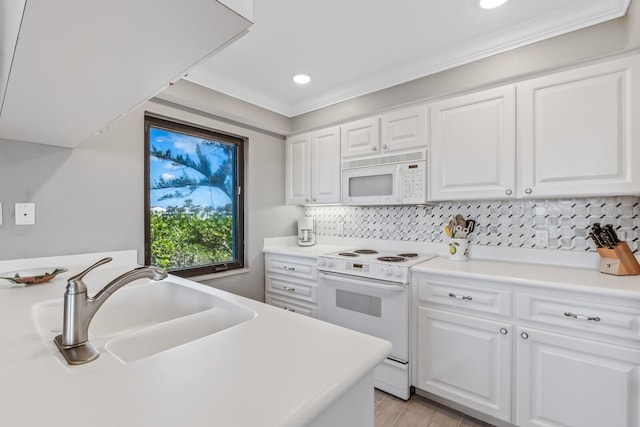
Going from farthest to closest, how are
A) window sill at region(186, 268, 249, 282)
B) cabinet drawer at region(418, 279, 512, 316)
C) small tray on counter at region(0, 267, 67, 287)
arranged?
Answer: window sill at region(186, 268, 249, 282) → cabinet drawer at region(418, 279, 512, 316) → small tray on counter at region(0, 267, 67, 287)

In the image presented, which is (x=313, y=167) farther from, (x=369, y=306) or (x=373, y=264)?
(x=369, y=306)

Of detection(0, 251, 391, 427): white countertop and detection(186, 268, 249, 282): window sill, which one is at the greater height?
detection(0, 251, 391, 427): white countertop

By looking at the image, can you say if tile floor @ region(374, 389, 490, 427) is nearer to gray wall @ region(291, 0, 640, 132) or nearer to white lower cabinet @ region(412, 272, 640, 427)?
Result: white lower cabinet @ region(412, 272, 640, 427)

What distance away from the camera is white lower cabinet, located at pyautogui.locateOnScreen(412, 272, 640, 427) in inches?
54.7

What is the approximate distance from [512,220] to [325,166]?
1.59m

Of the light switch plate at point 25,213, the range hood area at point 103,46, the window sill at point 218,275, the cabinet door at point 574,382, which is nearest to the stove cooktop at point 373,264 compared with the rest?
the cabinet door at point 574,382

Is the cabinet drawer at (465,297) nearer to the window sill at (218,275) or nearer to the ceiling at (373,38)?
the ceiling at (373,38)

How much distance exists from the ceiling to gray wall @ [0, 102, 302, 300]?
66 cm

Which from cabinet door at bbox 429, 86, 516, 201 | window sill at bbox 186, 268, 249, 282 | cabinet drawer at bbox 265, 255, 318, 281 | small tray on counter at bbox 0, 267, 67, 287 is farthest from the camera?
cabinet drawer at bbox 265, 255, 318, 281

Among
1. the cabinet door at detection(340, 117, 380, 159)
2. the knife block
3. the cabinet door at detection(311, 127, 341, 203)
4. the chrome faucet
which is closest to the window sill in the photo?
the cabinet door at detection(311, 127, 341, 203)

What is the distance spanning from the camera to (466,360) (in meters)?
1.80

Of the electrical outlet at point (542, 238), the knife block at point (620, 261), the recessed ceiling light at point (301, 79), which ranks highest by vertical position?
the recessed ceiling light at point (301, 79)

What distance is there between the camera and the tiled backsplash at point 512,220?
181 centimetres

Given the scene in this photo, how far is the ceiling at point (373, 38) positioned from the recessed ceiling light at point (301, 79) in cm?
5
